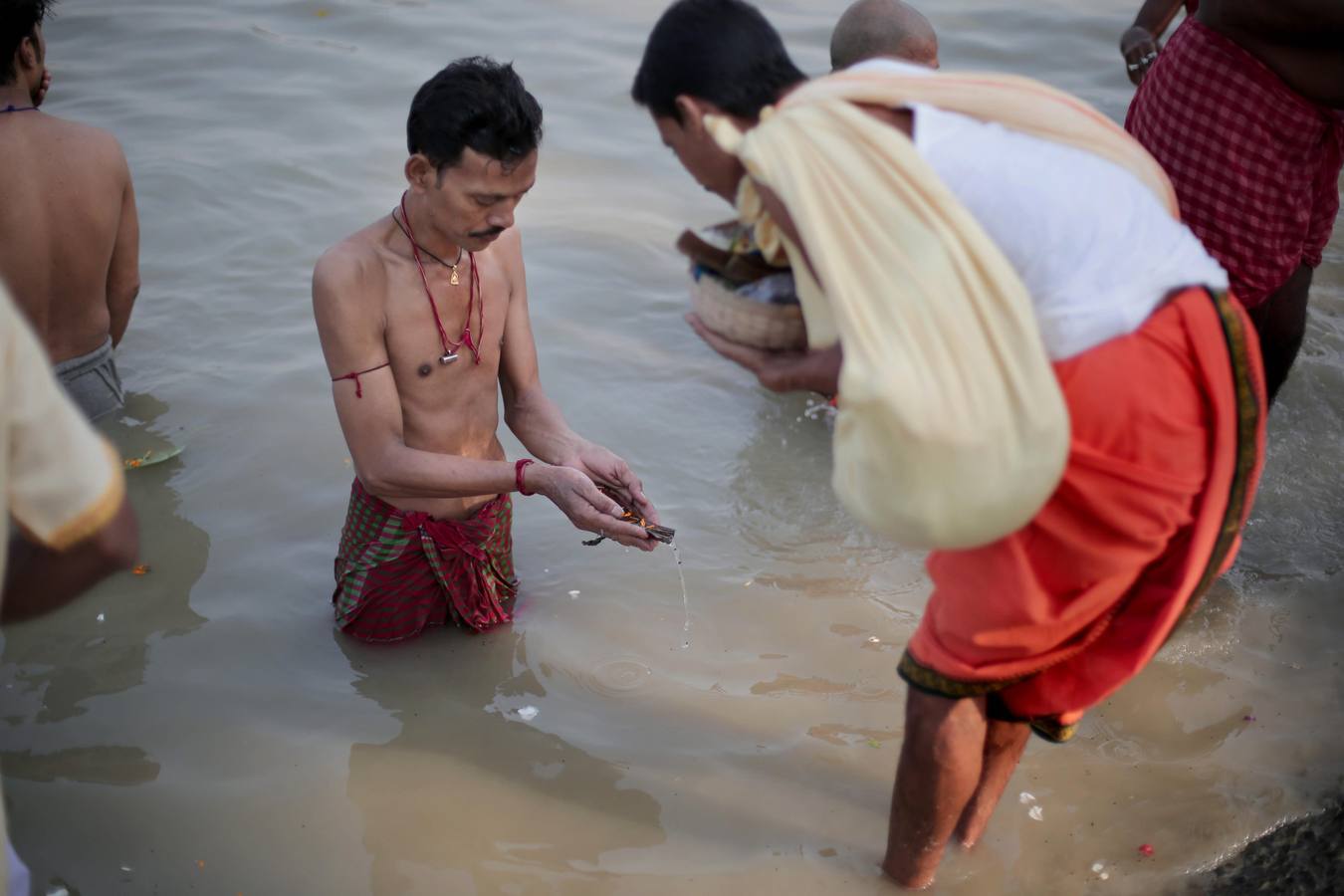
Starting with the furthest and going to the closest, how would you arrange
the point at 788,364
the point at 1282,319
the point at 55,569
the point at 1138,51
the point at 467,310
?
the point at 1138,51, the point at 1282,319, the point at 467,310, the point at 788,364, the point at 55,569

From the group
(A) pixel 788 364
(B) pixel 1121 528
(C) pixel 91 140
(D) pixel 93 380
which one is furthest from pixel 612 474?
(C) pixel 91 140

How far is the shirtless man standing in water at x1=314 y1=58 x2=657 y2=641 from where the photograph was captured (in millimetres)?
3025

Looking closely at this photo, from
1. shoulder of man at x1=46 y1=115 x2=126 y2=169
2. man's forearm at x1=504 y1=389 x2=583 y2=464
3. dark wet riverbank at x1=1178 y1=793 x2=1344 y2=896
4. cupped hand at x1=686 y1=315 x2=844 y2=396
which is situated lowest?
dark wet riverbank at x1=1178 y1=793 x2=1344 y2=896

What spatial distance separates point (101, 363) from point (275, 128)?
11.1ft

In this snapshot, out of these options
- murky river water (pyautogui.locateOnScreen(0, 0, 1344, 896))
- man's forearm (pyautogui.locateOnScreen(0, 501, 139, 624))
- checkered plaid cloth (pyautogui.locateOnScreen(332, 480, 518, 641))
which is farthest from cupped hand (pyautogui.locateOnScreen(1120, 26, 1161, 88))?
man's forearm (pyautogui.locateOnScreen(0, 501, 139, 624))

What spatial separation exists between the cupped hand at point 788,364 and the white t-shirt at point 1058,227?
349 millimetres

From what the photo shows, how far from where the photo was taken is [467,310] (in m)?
3.30

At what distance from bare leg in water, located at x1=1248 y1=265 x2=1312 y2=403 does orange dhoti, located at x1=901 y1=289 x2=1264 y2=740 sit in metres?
1.64

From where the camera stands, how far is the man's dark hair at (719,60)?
219 centimetres

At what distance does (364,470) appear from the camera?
3.20 meters

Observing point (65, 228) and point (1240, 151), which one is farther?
point (65, 228)

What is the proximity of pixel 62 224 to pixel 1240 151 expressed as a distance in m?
3.30

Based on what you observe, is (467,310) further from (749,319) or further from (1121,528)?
(1121,528)

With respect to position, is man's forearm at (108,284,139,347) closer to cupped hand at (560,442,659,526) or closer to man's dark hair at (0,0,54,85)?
man's dark hair at (0,0,54,85)
